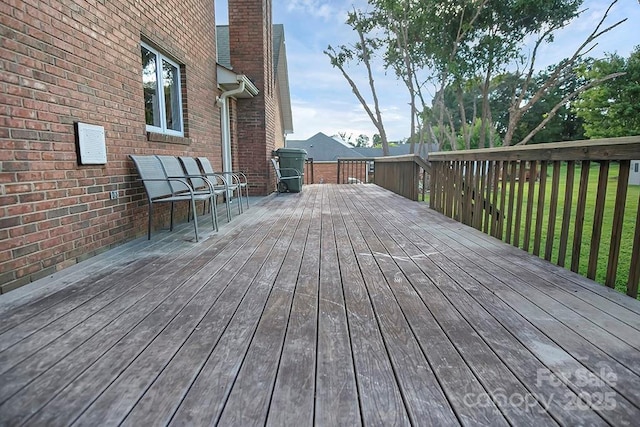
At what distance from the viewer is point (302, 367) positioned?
4.09 ft

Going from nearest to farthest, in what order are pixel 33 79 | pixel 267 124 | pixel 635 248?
pixel 635 248 → pixel 33 79 → pixel 267 124

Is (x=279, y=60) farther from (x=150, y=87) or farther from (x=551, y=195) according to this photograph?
(x=551, y=195)

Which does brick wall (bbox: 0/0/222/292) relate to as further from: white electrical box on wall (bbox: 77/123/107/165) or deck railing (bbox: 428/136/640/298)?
deck railing (bbox: 428/136/640/298)

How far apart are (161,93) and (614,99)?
68.6 ft

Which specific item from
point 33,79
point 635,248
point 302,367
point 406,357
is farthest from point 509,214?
point 33,79

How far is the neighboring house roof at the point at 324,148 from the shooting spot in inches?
1133

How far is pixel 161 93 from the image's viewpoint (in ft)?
13.7

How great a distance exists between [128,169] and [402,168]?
537 cm

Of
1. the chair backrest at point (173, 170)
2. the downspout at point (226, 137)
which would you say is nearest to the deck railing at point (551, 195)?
the chair backrest at point (173, 170)

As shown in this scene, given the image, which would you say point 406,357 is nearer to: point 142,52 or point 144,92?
point 144,92

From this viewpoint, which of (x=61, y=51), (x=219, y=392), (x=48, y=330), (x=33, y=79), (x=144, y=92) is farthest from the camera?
(x=144, y=92)

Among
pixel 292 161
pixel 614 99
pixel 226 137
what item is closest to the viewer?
pixel 226 137

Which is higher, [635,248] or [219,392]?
[635,248]

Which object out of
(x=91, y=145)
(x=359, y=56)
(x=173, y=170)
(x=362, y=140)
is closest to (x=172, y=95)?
(x=173, y=170)
